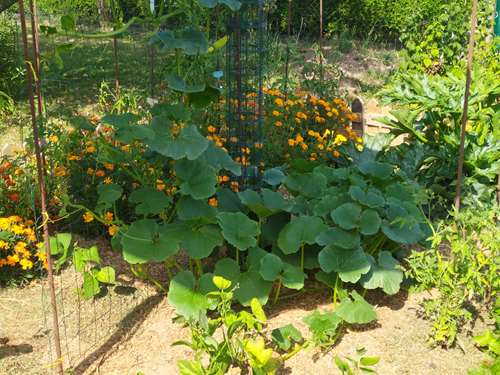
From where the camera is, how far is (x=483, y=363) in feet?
9.12

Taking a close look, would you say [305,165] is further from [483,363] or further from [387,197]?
[483,363]

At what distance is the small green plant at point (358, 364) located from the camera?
8.29 ft

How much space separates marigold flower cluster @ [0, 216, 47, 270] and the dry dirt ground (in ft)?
0.51

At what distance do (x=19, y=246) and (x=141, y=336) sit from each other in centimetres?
83

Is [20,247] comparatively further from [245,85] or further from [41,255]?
[245,85]

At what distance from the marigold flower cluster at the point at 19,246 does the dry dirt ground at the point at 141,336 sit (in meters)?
0.16

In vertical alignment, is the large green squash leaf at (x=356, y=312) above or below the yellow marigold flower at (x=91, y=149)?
below

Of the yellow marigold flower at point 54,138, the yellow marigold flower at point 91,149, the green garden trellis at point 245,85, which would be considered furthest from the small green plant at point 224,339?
the yellow marigold flower at point 54,138

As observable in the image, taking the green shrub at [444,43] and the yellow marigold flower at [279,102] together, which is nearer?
the yellow marigold flower at [279,102]

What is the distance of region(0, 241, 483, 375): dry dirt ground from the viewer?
2824 mm

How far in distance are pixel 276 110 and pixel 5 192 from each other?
7.16ft

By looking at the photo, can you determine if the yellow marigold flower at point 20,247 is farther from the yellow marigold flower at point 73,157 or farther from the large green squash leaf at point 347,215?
the large green squash leaf at point 347,215

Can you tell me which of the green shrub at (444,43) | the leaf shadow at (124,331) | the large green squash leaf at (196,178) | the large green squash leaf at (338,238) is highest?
the green shrub at (444,43)

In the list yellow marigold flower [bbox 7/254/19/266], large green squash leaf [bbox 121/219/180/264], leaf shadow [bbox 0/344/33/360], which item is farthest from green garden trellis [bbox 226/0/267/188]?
leaf shadow [bbox 0/344/33/360]
